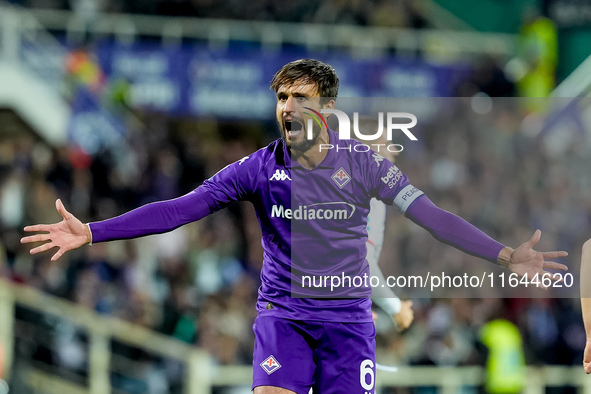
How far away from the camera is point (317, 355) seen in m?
4.86

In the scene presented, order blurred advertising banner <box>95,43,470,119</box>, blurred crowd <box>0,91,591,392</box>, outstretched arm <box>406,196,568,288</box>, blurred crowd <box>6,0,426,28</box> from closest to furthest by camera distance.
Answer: outstretched arm <box>406,196,568,288</box>, blurred crowd <box>0,91,591,392</box>, blurred advertising banner <box>95,43,470,119</box>, blurred crowd <box>6,0,426,28</box>

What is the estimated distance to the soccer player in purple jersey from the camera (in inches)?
186

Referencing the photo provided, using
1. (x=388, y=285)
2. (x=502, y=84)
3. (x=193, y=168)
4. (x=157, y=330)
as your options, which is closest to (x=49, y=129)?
(x=193, y=168)

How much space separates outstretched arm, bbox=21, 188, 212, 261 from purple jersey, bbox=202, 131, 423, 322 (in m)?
0.16

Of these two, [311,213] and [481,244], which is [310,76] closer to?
[311,213]

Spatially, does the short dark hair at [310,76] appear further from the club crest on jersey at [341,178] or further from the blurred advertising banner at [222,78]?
the blurred advertising banner at [222,78]

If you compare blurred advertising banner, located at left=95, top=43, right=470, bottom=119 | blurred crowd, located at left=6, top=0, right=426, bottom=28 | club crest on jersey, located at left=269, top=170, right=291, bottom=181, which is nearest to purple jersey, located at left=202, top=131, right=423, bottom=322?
club crest on jersey, located at left=269, top=170, right=291, bottom=181

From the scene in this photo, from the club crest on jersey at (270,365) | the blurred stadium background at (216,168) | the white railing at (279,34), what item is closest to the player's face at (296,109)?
the club crest on jersey at (270,365)

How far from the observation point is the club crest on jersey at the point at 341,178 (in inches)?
196

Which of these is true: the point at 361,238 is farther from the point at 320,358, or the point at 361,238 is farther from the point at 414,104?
the point at 414,104

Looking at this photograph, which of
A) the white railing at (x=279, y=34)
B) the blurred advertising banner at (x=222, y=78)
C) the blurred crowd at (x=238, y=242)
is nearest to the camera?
the blurred crowd at (x=238, y=242)

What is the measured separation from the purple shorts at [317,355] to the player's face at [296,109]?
91 cm

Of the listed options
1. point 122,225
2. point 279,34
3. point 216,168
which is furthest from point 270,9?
point 122,225

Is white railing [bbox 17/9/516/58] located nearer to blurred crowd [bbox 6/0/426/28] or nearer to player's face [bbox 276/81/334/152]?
blurred crowd [bbox 6/0/426/28]
